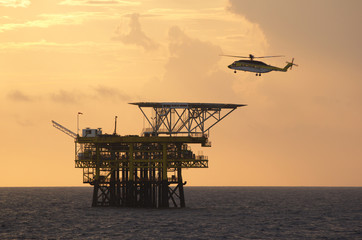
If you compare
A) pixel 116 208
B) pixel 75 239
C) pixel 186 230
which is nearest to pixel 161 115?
pixel 116 208

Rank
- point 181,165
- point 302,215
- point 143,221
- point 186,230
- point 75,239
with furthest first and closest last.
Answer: point 302,215 → point 181,165 → point 143,221 → point 186,230 → point 75,239

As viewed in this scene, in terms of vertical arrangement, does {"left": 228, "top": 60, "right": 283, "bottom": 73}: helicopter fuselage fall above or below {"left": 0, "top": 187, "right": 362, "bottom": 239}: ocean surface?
above

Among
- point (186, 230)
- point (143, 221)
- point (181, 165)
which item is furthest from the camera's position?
point (181, 165)

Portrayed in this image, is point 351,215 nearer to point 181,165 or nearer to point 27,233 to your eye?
point 181,165

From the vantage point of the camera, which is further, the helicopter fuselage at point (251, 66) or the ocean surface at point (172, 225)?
the helicopter fuselage at point (251, 66)

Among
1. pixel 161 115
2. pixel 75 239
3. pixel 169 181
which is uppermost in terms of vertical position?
pixel 161 115

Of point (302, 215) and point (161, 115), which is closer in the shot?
point (161, 115)

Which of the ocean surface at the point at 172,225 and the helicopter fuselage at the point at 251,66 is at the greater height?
the helicopter fuselage at the point at 251,66

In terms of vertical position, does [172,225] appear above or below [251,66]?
below

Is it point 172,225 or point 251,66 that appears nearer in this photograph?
point 172,225

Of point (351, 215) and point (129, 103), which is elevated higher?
point (129, 103)

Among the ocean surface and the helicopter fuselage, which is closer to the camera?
the ocean surface
